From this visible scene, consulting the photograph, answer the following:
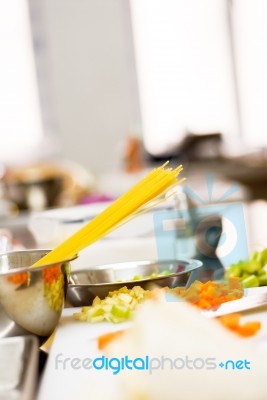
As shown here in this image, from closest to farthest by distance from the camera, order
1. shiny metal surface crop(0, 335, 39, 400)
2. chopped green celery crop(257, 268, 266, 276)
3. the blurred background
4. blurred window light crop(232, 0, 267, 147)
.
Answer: shiny metal surface crop(0, 335, 39, 400), chopped green celery crop(257, 268, 266, 276), blurred window light crop(232, 0, 267, 147), the blurred background

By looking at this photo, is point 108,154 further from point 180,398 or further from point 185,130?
point 180,398

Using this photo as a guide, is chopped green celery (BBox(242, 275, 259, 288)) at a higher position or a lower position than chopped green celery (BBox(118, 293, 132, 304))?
lower

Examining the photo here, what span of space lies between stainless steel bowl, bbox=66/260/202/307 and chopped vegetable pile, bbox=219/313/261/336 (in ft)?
0.30

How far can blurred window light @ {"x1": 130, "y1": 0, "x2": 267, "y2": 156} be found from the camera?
598 centimetres

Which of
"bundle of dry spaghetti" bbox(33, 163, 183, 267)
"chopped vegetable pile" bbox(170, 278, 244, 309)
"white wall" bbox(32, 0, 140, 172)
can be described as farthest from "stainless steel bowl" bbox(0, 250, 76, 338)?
"white wall" bbox(32, 0, 140, 172)

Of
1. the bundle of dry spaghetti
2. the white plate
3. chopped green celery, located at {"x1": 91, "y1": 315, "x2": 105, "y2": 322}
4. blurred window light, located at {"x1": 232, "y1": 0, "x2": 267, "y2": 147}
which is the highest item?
blurred window light, located at {"x1": 232, "y1": 0, "x2": 267, "y2": 147}

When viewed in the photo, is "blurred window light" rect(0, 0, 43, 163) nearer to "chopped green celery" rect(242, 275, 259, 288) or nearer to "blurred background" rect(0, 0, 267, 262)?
"blurred background" rect(0, 0, 267, 262)

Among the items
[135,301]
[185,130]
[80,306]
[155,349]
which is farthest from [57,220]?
[185,130]

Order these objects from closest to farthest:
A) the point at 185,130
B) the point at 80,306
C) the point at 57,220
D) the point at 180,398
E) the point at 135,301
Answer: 1. the point at 180,398
2. the point at 135,301
3. the point at 80,306
4. the point at 57,220
5. the point at 185,130

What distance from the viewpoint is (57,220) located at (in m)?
1.21

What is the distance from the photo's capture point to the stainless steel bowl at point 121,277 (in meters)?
0.69

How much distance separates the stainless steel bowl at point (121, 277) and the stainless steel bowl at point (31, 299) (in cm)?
6

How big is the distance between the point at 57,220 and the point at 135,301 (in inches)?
23.6

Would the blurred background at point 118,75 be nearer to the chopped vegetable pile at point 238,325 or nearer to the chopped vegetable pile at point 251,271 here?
the chopped vegetable pile at point 251,271
